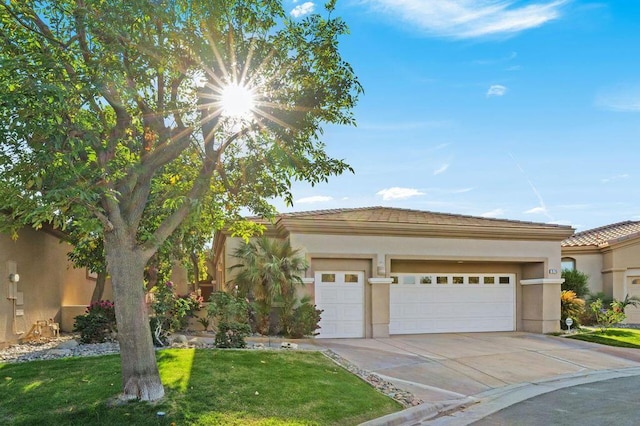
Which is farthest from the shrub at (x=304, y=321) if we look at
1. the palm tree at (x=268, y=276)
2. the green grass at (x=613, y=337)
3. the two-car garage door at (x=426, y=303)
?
the green grass at (x=613, y=337)

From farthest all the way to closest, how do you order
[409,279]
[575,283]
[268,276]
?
[575,283]
[409,279]
[268,276]

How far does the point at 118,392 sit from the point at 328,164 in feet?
15.8

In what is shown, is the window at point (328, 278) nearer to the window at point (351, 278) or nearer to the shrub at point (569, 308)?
the window at point (351, 278)

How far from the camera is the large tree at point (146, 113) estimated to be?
21.1ft

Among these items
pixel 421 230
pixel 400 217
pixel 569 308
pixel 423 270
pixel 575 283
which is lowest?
pixel 569 308

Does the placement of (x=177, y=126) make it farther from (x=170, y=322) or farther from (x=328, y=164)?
(x=170, y=322)

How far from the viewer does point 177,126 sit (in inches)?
346

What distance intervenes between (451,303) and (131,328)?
13.4 metres

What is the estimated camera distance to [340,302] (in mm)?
16797

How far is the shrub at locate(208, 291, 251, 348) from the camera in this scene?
11961 mm

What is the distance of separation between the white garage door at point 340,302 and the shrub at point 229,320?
3.29m

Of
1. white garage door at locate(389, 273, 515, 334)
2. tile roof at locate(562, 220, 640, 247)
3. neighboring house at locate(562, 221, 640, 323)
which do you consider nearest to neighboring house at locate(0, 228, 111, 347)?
white garage door at locate(389, 273, 515, 334)

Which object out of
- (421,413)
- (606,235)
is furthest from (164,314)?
(606,235)

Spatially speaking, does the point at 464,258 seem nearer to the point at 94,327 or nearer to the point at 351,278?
the point at 351,278
